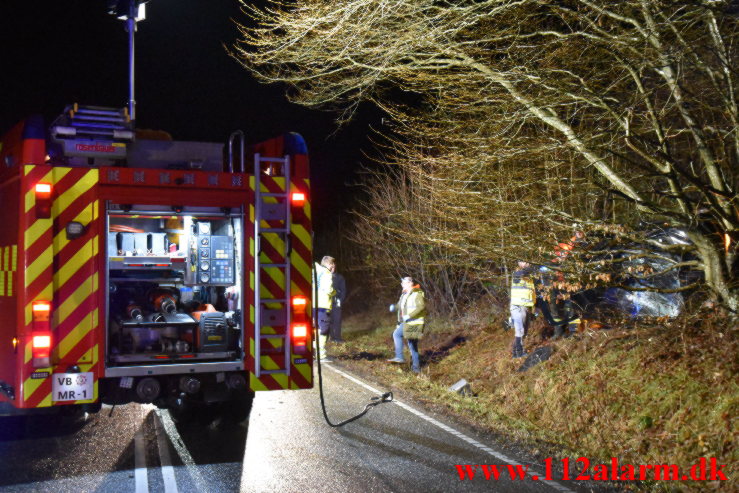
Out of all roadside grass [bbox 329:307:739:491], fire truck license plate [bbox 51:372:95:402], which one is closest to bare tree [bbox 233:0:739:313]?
roadside grass [bbox 329:307:739:491]

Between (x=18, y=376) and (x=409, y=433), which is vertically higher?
(x=18, y=376)

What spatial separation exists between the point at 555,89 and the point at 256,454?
4.99m

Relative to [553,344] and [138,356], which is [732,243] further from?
[138,356]

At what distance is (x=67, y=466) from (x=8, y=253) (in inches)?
76.1

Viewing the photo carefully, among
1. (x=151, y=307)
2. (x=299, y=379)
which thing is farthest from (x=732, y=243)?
(x=151, y=307)

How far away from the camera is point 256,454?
269 inches

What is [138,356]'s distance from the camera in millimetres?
6789

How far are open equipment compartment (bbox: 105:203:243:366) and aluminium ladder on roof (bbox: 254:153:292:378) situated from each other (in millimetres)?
260

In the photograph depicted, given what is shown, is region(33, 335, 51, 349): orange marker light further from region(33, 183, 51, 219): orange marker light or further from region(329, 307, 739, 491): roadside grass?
region(329, 307, 739, 491): roadside grass

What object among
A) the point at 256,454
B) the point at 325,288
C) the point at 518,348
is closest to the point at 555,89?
the point at 518,348

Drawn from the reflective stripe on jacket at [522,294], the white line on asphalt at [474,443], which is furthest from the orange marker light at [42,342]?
the reflective stripe on jacket at [522,294]

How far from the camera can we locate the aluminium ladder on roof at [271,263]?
6.83 meters

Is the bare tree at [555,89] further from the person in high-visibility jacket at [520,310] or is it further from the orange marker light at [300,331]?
the orange marker light at [300,331]

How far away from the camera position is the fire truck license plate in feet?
20.4
